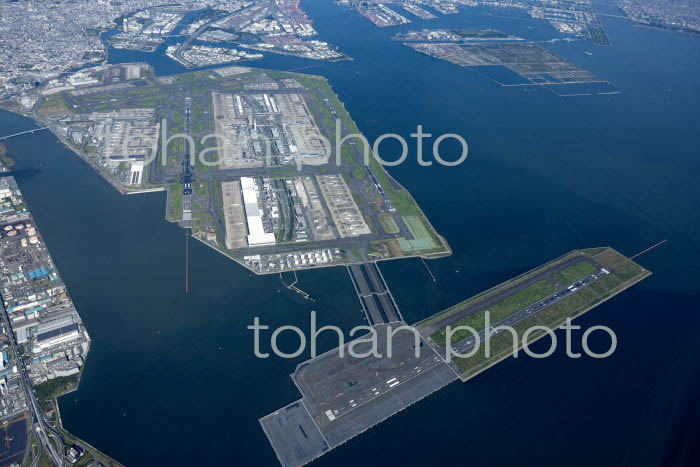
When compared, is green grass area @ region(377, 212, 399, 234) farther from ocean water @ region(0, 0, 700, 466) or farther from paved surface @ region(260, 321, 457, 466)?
paved surface @ region(260, 321, 457, 466)

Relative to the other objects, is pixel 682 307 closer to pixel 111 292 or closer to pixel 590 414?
pixel 590 414

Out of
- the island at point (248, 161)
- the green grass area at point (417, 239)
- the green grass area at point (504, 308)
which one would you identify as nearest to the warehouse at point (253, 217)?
the island at point (248, 161)

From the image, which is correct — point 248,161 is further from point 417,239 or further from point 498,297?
point 498,297

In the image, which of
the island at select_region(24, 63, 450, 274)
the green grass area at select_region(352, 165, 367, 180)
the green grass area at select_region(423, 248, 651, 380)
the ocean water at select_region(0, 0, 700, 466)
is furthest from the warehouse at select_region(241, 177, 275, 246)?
the green grass area at select_region(423, 248, 651, 380)

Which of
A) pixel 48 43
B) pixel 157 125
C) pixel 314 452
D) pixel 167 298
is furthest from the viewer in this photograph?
pixel 48 43

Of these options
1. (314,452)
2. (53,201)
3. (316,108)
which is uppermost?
(316,108)

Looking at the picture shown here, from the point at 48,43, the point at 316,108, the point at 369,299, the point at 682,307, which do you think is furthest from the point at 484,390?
the point at 48,43
